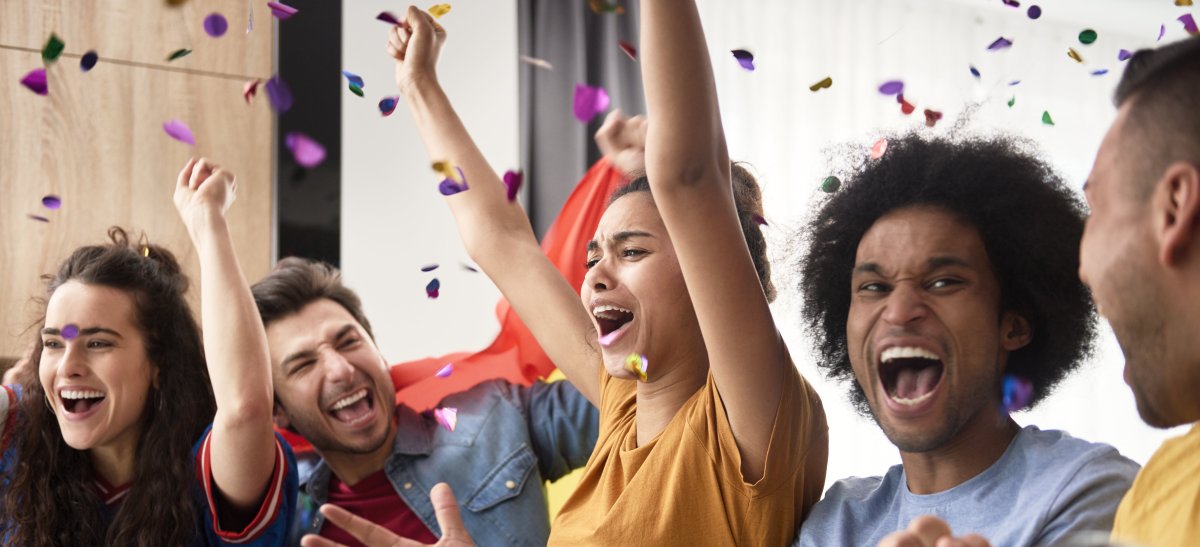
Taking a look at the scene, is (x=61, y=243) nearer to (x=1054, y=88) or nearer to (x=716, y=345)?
(x=716, y=345)

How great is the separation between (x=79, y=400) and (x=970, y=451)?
5.13ft

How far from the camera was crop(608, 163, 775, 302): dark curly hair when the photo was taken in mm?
1740

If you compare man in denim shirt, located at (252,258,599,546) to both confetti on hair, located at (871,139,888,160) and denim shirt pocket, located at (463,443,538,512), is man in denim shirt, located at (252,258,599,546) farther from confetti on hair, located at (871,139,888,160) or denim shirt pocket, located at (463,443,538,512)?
confetti on hair, located at (871,139,888,160)

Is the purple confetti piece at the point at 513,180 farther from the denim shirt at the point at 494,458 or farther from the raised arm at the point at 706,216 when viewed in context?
the denim shirt at the point at 494,458

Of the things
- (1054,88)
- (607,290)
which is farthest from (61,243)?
(1054,88)

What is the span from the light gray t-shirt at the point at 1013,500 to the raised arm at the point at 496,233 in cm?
55

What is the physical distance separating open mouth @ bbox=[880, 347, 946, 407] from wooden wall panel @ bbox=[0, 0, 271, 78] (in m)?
2.31

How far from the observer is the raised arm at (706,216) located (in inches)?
53.2

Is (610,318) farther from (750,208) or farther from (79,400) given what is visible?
(79,400)

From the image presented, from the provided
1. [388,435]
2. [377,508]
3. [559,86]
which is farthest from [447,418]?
[559,86]

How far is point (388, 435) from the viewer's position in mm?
2361

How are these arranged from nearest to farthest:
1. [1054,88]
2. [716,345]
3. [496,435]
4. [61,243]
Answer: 1. [716,345]
2. [496,435]
3. [61,243]
4. [1054,88]

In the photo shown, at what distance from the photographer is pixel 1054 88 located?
5109 mm

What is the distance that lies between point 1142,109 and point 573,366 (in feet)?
Answer: 3.64
